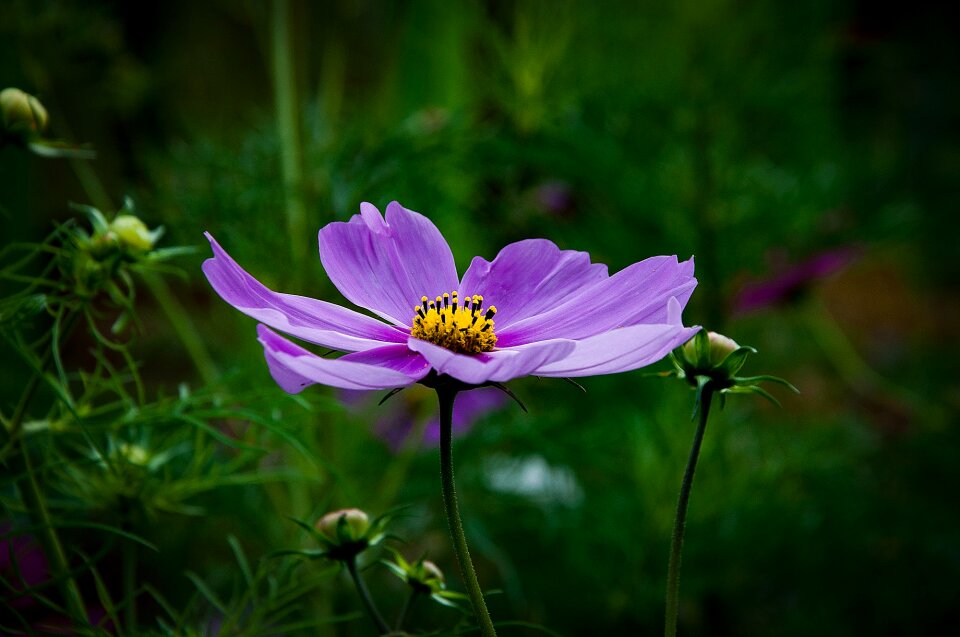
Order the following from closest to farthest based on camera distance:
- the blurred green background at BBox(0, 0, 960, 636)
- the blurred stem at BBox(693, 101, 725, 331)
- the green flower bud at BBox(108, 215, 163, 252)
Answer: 1. the green flower bud at BBox(108, 215, 163, 252)
2. the blurred green background at BBox(0, 0, 960, 636)
3. the blurred stem at BBox(693, 101, 725, 331)

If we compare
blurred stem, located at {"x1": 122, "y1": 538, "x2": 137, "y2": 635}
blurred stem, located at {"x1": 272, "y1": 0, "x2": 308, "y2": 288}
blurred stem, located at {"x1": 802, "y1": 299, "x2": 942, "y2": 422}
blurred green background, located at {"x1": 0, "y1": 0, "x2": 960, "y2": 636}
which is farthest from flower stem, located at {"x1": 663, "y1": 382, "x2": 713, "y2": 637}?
blurred stem, located at {"x1": 802, "y1": 299, "x2": 942, "y2": 422}

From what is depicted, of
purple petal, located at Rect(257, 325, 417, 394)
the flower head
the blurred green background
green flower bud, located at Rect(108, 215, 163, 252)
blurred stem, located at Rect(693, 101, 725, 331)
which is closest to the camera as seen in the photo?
purple petal, located at Rect(257, 325, 417, 394)

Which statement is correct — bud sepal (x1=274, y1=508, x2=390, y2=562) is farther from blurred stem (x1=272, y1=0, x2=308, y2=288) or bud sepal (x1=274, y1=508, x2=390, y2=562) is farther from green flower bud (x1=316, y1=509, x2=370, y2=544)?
blurred stem (x1=272, y1=0, x2=308, y2=288)

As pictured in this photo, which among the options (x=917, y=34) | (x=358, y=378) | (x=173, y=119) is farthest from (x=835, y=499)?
(x=917, y=34)

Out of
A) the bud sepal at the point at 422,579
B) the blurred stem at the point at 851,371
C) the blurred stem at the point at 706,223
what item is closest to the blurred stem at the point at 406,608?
the bud sepal at the point at 422,579

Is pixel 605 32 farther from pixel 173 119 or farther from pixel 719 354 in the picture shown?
pixel 719 354

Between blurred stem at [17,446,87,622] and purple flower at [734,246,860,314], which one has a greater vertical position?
purple flower at [734,246,860,314]
